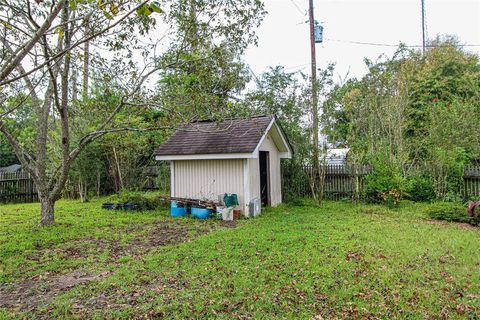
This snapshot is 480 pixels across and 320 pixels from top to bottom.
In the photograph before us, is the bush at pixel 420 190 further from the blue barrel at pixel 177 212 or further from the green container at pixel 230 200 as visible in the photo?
the blue barrel at pixel 177 212

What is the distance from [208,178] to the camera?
9555mm

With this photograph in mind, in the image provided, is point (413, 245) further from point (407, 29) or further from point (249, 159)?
point (407, 29)

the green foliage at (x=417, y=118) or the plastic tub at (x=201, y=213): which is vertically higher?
the green foliage at (x=417, y=118)

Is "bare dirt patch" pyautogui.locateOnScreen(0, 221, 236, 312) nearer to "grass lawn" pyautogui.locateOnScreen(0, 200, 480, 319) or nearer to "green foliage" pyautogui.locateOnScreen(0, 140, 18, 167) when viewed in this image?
"grass lawn" pyautogui.locateOnScreen(0, 200, 480, 319)

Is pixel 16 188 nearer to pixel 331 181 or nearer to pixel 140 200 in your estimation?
pixel 140 200

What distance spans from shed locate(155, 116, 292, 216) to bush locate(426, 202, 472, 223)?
15.3ft

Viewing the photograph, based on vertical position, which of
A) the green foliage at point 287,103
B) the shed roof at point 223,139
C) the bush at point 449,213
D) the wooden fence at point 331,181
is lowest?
the bush at point 449,213

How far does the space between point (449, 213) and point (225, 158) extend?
5.98m

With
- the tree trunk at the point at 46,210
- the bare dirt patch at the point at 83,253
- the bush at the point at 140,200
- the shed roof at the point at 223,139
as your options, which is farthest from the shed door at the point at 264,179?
the tree trunk at the point at 46,210

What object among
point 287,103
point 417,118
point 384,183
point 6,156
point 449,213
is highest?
point 287,103

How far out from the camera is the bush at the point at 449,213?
308 inches

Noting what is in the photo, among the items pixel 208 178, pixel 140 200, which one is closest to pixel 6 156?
pixel 140 200

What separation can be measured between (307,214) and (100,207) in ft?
22.8

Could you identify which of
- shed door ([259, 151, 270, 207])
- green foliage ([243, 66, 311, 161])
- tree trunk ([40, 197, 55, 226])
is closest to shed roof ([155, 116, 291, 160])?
shed door ([259, 151, 270, 207])
